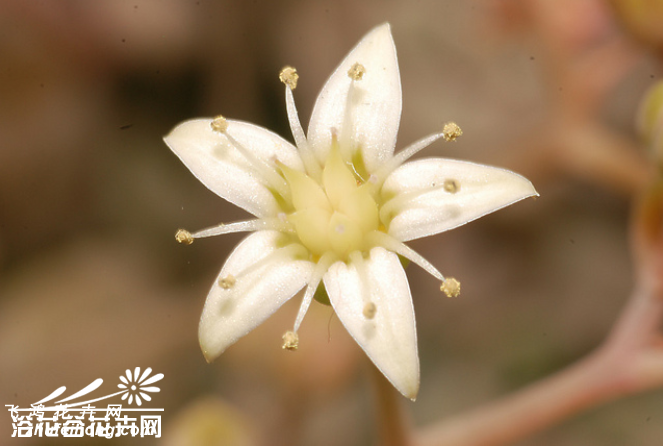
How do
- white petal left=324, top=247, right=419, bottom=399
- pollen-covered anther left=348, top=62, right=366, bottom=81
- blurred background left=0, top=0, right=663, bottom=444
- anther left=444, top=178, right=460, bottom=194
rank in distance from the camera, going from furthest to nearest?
blurred background left=0, top=0, right=663, bottom=444 → pollen-covered anther left=348, top=62, right=366, bottom=81 → anther left=444, top=178, right=460, bottom=194 → white petal left=324, top=247, right=419, bottom=399

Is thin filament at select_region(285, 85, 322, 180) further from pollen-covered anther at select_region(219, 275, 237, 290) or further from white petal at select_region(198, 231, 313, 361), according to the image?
pollen-covered anther at select_region(219, 275, 237, 290)

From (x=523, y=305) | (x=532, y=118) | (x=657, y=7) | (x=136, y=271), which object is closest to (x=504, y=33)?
(x=532, y=118)

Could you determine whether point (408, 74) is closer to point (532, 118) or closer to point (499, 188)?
point (532, 118)

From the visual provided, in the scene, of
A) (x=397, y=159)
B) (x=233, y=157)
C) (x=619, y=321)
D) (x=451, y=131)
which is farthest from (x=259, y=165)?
(x=619, y=321)

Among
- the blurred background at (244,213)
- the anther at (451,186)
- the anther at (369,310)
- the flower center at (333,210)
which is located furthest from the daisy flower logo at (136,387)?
the anther at (451,186)

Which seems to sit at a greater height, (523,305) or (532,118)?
(532,118)

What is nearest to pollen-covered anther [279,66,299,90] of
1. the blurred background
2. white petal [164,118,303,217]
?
white petal [164,118,303,217]
